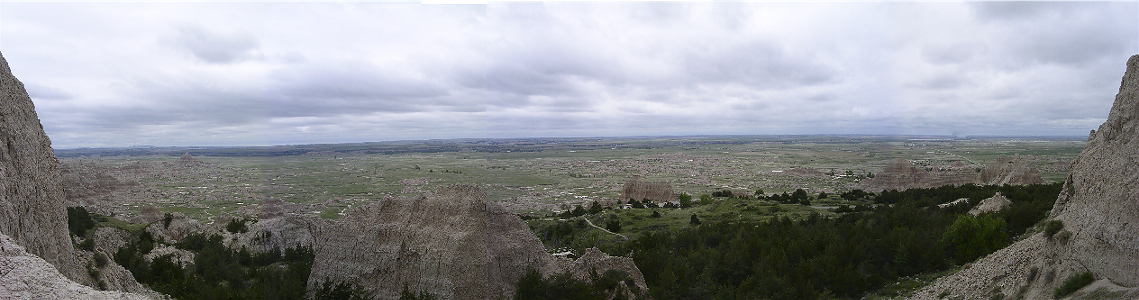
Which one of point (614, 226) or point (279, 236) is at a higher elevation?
point (279, 236)

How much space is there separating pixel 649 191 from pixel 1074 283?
59622 millimetres

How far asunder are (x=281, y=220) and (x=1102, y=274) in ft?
139

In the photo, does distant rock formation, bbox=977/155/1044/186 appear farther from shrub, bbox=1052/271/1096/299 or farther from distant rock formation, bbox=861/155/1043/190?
shrub, bbox=1052/271/1096/299

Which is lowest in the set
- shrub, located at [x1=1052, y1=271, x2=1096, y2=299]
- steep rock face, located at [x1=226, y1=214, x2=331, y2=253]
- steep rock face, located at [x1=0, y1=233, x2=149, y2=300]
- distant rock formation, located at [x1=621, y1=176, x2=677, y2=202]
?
distant rock formation, located at [x1=621, y1=176, x2=677, y2=202]

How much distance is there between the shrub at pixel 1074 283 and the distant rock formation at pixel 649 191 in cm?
5775

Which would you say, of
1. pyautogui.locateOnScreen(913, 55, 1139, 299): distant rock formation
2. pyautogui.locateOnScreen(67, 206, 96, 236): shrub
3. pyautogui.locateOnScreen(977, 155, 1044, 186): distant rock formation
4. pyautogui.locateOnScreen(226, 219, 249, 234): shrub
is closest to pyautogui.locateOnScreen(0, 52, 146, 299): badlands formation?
pyautogui.locateOnScreen(67, 206, 96, 236): shrub

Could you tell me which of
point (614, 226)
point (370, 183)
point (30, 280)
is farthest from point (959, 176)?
point (30, 280)

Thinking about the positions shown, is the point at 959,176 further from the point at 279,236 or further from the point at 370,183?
the point at 370,183

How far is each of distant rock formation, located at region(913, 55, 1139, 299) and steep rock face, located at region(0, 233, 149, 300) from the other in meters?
19.9

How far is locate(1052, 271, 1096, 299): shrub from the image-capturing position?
492 inches

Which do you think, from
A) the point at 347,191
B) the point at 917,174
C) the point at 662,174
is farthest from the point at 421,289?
the point at 662,174

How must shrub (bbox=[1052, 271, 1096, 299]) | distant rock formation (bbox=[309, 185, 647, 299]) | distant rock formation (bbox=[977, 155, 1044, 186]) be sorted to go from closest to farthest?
shrub (bbox=[1052, 271, 1096, 299]), distant rock formation (bbox=[309, 185, 647, 299]), distant rock formation (bbox=[977, 155, 1044, 186])

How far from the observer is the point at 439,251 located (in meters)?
19.6

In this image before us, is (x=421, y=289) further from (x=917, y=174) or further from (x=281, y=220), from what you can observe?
(x=917, y=174)
